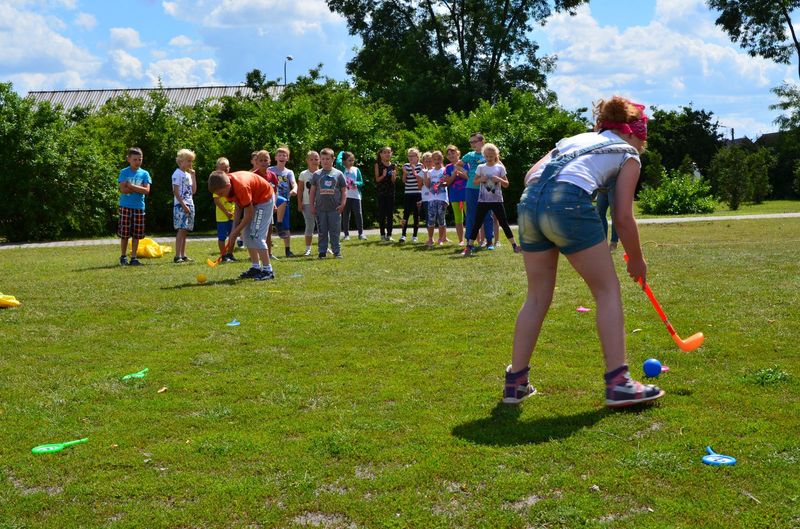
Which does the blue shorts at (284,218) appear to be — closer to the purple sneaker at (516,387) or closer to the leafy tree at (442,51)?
the purple sneaker at (516,387)

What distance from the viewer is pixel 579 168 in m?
4.73

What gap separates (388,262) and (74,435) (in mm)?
8703

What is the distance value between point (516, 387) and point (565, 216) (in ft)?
3.68

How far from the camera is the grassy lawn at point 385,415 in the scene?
3.67 m

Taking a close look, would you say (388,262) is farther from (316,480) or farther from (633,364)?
(316,480)

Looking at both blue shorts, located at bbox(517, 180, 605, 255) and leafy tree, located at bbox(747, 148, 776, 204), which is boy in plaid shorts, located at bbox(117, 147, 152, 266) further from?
leafy tree, located at bbox(747, 148, 776, 204)

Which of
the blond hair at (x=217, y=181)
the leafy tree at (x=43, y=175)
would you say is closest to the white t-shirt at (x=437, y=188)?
the blond hair at (x=217, y=181)

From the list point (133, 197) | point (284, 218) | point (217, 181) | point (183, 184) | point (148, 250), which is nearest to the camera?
point (217, 181)

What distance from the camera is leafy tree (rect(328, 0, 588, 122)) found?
136 feet

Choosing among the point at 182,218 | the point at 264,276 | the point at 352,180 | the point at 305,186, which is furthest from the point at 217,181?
the point at 352,180

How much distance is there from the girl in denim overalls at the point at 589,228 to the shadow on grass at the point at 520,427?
0.16 m

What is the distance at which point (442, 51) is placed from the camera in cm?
4456

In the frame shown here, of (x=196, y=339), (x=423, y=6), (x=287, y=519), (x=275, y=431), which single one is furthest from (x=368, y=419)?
(x=423, y=6)

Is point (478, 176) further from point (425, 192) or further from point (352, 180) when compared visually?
point (352, 180)
